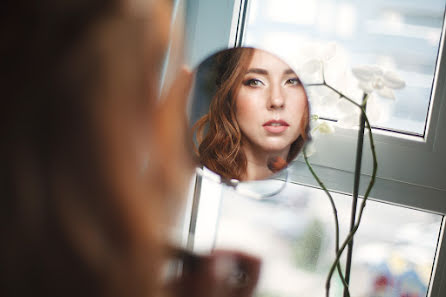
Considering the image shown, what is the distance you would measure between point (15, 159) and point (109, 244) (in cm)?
10

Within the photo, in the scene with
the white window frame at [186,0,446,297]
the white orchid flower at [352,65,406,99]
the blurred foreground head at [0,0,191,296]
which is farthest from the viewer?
the white window frame at [186,0,446,297]

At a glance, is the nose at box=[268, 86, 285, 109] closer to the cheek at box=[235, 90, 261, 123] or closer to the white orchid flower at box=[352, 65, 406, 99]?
the cheek at box=[235, 90, 261, 123]

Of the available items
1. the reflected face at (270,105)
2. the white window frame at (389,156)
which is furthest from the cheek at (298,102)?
the white window frame at (389,156)

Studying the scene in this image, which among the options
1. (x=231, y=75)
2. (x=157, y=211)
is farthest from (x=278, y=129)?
(x=157, y=211)

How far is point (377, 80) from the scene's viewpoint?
2.21 feet

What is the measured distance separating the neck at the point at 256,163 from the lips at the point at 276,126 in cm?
4

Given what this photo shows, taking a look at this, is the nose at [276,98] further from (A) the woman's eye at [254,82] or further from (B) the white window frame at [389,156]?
(B) the white window frame at [389,156]

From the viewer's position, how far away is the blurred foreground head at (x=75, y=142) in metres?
0.33

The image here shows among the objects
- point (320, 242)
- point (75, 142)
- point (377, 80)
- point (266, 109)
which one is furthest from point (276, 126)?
point (75, 142)

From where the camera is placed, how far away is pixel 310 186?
34.6 inches

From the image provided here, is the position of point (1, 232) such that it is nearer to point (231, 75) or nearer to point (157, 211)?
point (157, 211)

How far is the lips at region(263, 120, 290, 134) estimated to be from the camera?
0.74m

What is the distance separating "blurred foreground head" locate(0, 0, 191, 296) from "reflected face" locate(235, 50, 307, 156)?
40cm

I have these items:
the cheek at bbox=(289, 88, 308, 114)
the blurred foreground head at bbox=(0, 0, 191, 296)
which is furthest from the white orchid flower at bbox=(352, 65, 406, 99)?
the blurred foreground head at bbox=(0, 0, 191, 296)
